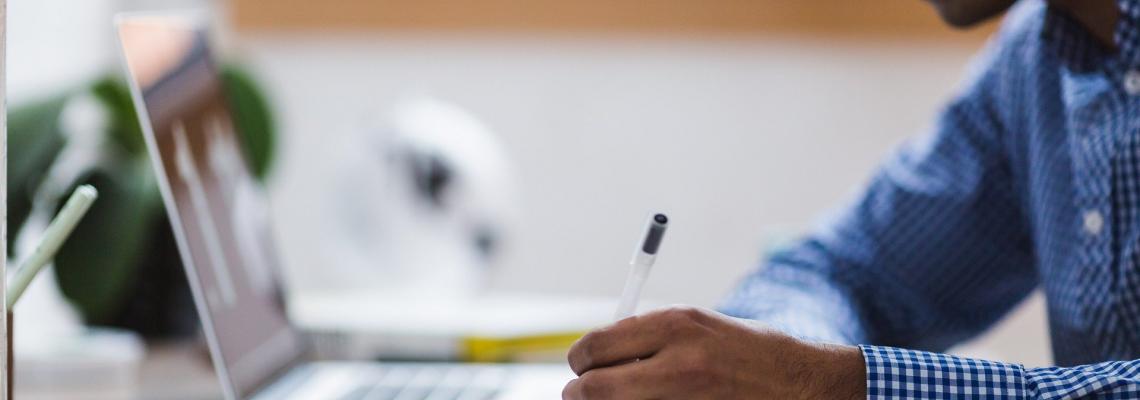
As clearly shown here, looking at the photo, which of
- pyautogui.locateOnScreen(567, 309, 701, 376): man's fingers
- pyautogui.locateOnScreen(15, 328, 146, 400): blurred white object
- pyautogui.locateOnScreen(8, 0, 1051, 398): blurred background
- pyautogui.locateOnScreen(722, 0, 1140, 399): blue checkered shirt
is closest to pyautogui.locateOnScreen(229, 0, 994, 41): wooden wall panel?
pyautogui.locateOnScreen(8, 0, 1051, 398): blurred background

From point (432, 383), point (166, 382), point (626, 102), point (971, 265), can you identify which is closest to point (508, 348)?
point (432, 383)

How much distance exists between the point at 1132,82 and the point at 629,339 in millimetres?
505

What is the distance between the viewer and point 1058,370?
27.0 inches

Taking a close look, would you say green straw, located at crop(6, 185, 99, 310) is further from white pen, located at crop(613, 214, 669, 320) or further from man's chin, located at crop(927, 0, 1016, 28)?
man's chin, located at crop(927, 0, 1016, 28)

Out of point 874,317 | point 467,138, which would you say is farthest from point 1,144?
point 467,138

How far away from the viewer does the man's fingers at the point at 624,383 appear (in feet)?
1.93

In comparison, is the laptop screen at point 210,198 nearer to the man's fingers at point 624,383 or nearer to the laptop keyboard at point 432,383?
the laptop keyboard at point 432,383

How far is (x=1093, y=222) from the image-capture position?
35.5 inches

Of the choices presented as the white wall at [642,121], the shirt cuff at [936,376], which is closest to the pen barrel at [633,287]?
the shirt cuff at [936,376]

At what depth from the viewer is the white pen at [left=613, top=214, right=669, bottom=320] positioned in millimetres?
603

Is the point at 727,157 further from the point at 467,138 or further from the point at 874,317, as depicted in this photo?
the point at 874,317

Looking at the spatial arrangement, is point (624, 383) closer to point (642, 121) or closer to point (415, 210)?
point (415, 210)

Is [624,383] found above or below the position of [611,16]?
above

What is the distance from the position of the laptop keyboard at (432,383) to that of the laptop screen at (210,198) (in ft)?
0.25
